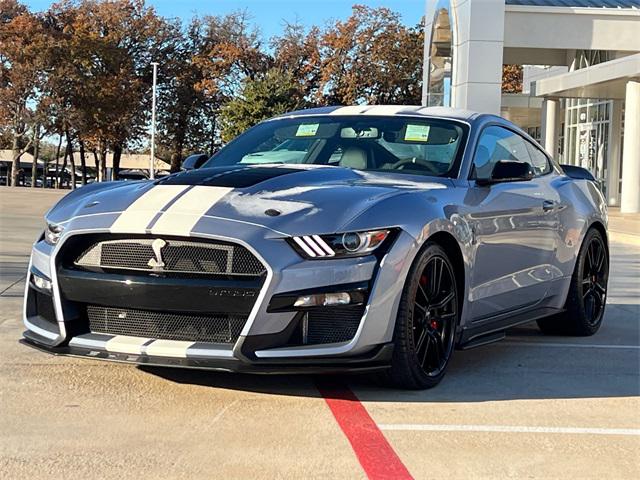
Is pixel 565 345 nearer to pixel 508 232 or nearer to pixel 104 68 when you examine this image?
pixel 508 232

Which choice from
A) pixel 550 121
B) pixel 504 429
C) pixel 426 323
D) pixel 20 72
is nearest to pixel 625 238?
pixel 426 323

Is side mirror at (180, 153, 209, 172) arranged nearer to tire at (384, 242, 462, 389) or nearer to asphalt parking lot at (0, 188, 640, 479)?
asphalt parking lot at (0, 188, 640, 479)

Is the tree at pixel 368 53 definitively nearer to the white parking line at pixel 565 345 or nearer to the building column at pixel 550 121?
the building column at pixel 550 121

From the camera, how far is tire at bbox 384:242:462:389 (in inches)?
167

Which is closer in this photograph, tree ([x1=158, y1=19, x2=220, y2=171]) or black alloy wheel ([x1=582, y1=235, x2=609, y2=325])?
black alloy wheel ([x1=582, y1=235, x2=609, y2=325])

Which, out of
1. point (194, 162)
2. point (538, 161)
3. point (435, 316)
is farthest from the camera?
point (538, 161)

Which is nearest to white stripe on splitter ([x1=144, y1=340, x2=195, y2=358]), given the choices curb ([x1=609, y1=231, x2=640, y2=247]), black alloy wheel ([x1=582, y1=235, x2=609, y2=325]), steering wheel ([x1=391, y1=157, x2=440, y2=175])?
steering wheel ([x1=391, y1=157, x2=440, y2=175])

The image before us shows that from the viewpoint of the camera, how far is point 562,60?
3375cm

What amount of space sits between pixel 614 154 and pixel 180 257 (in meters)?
28.4

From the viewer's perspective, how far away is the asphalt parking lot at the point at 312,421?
3.37 meters

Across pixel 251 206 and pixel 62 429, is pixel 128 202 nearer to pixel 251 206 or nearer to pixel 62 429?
pixel 251 206

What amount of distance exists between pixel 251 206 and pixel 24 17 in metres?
50.0

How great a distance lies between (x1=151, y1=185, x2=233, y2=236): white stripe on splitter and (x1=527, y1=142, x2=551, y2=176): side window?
2.72m

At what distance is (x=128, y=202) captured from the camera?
4.29 m
